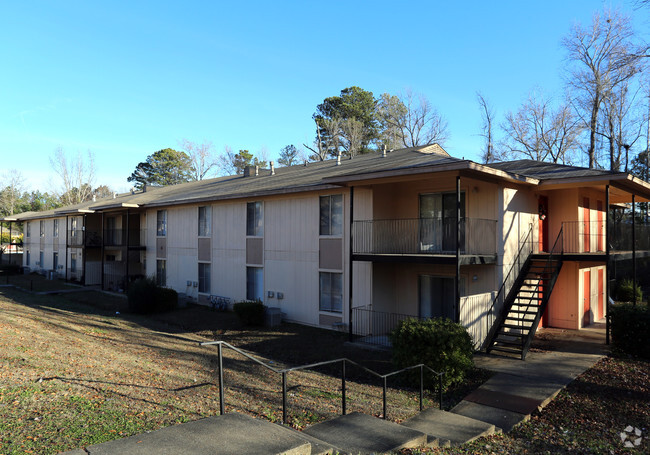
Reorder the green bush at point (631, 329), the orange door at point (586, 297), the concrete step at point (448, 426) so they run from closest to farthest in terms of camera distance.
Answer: the concrete step at point (448, 426) → the green bush at point (631, 329) → the orange door at point (586, 297)

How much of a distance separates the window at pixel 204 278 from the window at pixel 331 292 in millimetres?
7874

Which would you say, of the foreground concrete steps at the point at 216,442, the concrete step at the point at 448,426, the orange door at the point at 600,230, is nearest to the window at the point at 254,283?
the concrete step at the point at 448,426

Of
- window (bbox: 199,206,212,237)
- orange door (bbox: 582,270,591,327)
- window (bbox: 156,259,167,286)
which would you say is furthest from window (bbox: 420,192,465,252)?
window (bbox: 156,259,167,286)

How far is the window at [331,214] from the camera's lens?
16016 millimetres

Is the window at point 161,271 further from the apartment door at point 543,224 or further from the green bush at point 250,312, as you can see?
the apartment door at point 543,224

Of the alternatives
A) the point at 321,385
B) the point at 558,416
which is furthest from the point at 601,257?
the point at 321,385

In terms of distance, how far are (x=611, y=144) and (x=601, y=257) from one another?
2460 centimetres

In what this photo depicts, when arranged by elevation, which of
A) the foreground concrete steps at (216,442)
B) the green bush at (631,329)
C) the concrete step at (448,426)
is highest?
the foreground concrete steps at (216,442)

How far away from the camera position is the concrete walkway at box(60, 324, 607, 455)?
4.61 metres

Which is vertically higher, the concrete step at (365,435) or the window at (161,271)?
the window at (161,271)

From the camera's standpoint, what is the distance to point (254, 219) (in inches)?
768

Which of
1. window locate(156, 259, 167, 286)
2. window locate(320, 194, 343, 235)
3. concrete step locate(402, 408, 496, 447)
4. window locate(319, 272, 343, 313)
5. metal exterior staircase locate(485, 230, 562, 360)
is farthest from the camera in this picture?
window locate(156, 259, 167, 286)

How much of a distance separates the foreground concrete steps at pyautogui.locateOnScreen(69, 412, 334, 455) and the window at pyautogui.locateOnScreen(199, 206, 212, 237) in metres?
17.3

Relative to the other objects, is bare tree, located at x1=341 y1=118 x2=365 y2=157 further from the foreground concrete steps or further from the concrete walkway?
the foreground concrete steps
